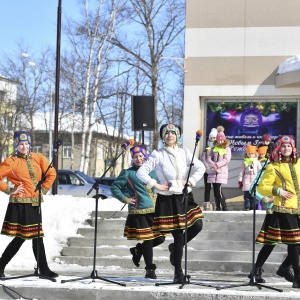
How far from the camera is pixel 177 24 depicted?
128 ft

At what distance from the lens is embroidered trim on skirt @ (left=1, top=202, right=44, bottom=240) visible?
8375 mm

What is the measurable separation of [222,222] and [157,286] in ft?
13.0

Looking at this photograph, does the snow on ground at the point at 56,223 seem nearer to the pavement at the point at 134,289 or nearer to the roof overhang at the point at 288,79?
the pavement at the point at 134,289

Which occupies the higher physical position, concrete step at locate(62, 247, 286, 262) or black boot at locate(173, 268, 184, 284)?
black boot at locate(173, 268, 184, 284)

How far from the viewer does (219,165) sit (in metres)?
13.8

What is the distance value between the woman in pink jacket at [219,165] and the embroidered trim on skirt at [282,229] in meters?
5.64

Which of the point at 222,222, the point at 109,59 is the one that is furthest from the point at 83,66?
the point at 222,222

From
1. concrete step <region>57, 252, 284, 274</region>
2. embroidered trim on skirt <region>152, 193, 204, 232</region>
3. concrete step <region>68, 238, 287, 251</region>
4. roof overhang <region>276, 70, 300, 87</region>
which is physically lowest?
concrete step <region>57, 252, 284, 274</region>

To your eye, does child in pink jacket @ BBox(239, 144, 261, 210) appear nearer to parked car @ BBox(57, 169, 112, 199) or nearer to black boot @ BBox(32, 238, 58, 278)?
black boot @ BBox(32, 238, 58, 278)

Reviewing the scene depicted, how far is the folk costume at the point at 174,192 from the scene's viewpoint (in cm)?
798

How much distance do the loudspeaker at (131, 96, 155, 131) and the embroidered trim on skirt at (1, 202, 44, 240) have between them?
6912mm

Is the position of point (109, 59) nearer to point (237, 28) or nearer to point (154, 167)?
point (237, 28)

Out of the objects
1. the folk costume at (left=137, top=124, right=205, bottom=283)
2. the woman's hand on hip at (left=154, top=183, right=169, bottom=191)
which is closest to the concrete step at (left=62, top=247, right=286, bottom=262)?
the folk costume at (left=137, top=124, right=205, bottom=283)

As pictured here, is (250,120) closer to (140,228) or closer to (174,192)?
(140,228)
